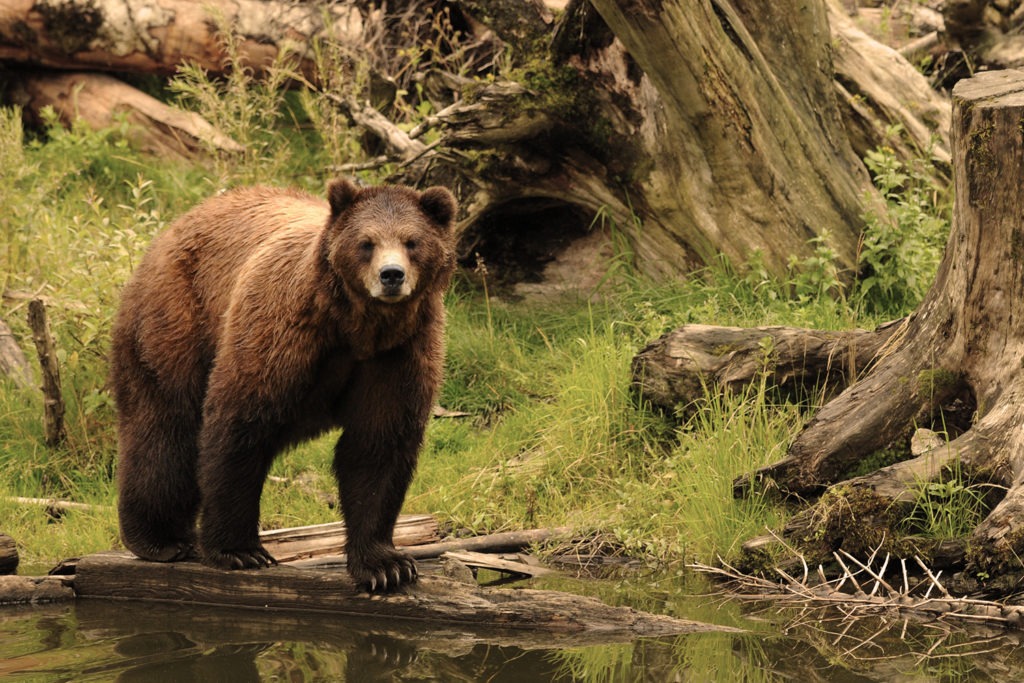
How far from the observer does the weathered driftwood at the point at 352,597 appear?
4895mm

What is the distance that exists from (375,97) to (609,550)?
550 centimetres

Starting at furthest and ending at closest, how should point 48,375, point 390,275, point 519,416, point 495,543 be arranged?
point 519,416, point 48,375, point 495,543, point 390,275

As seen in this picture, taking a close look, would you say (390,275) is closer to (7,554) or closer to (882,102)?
(7,554)

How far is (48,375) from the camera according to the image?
285 inches

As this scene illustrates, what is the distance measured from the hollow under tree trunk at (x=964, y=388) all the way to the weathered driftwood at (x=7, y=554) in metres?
3.67

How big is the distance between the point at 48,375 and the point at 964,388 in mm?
5047

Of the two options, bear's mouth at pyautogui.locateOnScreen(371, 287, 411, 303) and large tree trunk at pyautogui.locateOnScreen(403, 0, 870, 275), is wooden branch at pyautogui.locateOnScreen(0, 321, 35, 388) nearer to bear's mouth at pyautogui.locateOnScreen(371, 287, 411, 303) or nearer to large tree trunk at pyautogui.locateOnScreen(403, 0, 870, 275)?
large tree trunk at pyautogui.locateOnScreen(403, 0, 870, 275)

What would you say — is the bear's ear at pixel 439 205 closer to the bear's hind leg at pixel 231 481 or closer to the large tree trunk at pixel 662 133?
the bear's hind leg at pixel 231 481

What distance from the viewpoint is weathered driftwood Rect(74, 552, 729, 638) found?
16.1ft

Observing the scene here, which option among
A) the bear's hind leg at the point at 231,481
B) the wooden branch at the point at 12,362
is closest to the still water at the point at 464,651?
the bear's hind leg at the point at 231,481

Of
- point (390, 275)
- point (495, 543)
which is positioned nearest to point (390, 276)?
point (390, 275)

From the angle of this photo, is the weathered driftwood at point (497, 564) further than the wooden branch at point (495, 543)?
No

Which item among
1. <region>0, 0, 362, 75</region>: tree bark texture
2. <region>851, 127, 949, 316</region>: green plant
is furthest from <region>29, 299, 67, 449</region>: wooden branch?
<region>851, 127, 949, 316</region>: green plant

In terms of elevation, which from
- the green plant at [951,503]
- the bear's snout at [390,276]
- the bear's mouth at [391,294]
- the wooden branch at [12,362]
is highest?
the bear's snout at [390,276]
